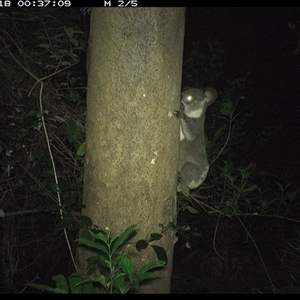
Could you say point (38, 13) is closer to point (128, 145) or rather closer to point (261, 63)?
point (128, 145)

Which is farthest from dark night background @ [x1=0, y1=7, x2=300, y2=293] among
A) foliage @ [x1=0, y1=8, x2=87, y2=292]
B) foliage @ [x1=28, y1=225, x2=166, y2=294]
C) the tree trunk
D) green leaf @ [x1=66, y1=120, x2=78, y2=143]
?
foliage @ [x1=28, y1=225, x2=166, y2=294]

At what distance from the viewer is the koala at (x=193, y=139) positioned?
3.66 meters

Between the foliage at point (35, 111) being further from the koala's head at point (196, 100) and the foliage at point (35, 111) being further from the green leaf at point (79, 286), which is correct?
the koala's head at point (196, 100)

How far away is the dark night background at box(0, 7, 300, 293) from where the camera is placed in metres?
2.50

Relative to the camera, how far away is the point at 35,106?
2.22m

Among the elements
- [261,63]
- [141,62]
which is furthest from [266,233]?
[141,62]

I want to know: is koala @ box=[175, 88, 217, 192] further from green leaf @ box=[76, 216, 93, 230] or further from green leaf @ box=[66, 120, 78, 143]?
green leaf @ box=[76, 216, 93, 230]

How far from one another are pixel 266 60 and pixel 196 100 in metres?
4.75

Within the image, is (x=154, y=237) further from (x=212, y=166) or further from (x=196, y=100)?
(x=212, y=166)

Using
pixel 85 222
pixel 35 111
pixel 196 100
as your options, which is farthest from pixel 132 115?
pixel 196 100

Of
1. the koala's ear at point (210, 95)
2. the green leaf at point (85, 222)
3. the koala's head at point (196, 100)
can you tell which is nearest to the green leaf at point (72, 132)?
the green leaf at point (85, 222)

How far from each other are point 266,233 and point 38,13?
5630 millimetres

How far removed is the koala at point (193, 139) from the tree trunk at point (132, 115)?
180 cm

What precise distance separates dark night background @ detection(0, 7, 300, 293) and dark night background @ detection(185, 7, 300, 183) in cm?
2
